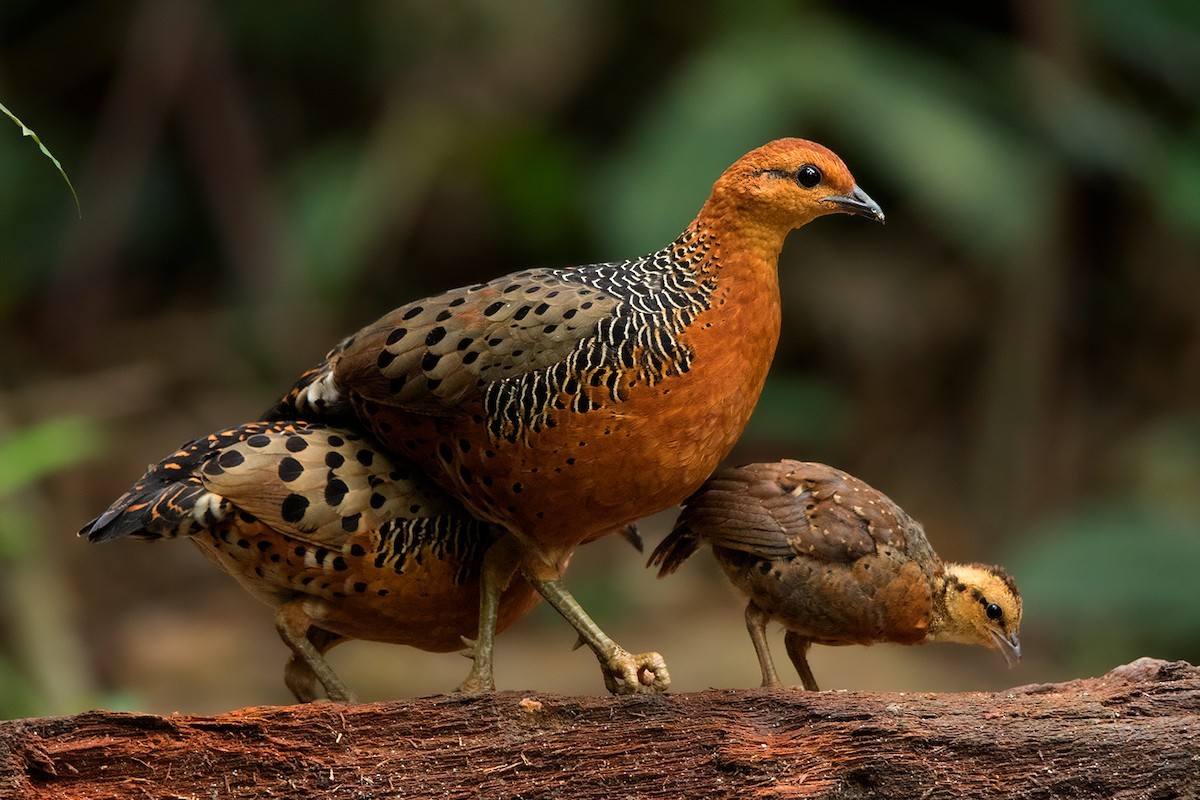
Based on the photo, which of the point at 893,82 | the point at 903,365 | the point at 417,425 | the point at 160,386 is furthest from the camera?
the point at 903,365

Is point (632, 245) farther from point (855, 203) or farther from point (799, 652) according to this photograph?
point (855, 203)

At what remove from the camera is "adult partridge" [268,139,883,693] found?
13.7 ft

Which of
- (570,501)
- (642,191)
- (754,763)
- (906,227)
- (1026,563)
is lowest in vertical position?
(754,763)

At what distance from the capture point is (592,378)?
4195mm

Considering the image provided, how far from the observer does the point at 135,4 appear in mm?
10773

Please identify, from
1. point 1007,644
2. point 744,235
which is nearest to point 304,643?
point 744,235

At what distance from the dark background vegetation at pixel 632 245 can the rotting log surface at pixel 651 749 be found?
4.41 metres

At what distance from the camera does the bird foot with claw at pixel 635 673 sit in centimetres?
427

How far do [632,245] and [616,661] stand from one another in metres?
4.90

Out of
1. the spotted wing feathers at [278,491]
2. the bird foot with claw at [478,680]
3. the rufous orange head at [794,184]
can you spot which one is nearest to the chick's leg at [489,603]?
the bird foot with claw at [478,680]

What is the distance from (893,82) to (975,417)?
2881 mm

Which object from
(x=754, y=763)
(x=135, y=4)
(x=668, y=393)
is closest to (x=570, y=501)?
(x=668, y=393)

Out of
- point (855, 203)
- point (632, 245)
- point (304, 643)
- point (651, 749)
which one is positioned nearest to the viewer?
point (651, 749)

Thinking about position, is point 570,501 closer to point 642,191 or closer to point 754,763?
point 754,763
